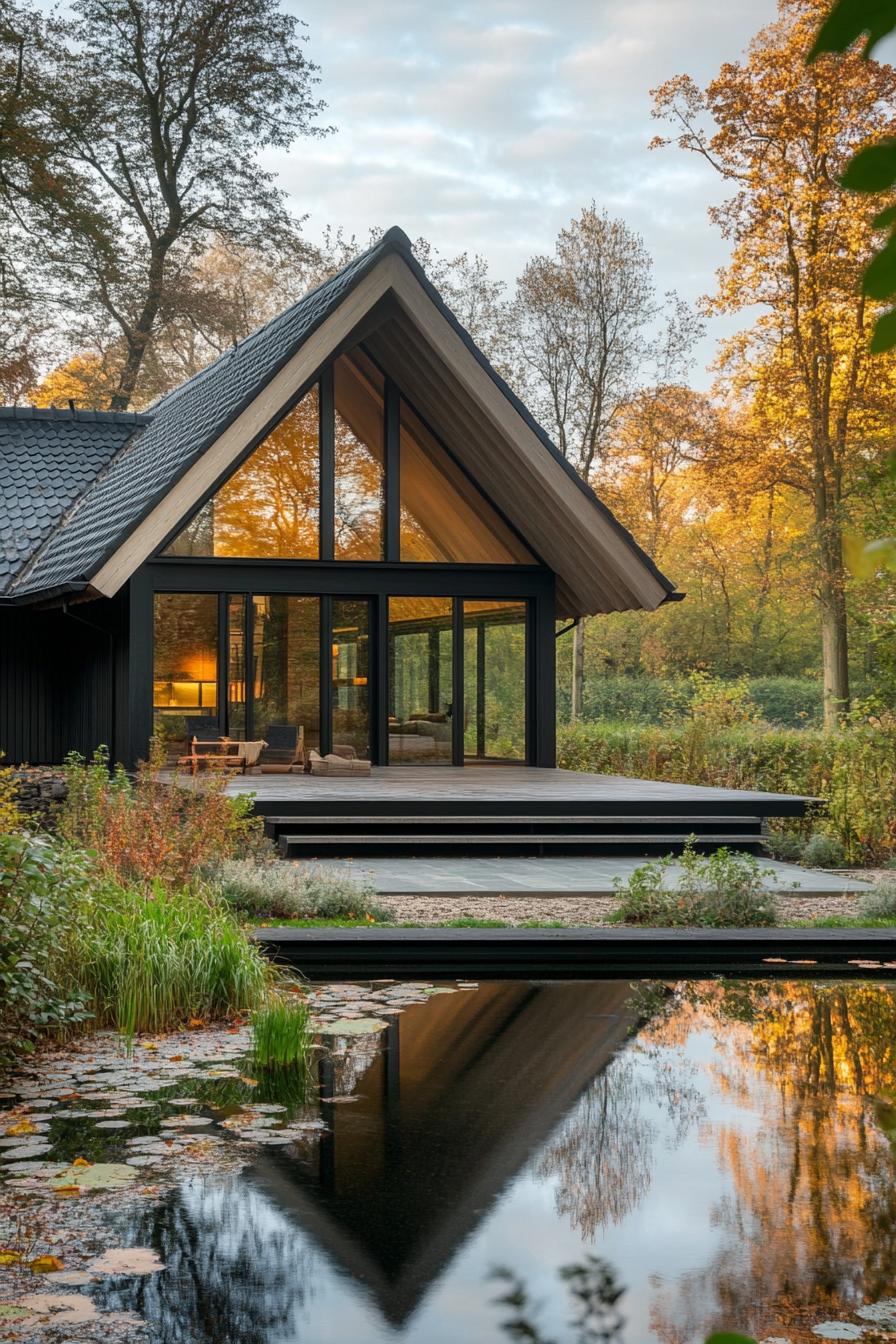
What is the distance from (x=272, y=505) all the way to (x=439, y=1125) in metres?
12.5

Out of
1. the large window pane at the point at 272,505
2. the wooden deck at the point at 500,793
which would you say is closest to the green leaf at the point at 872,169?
the wooden deck at the point at 500,793

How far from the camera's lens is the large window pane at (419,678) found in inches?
695

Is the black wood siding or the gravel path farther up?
the black wood siding

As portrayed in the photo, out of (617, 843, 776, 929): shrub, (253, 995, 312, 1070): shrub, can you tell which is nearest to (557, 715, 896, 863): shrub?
(617, 843, 776, 929): shrub

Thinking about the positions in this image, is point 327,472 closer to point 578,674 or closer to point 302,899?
point 302,899

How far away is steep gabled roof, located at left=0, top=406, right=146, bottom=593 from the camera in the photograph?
18.5 metres

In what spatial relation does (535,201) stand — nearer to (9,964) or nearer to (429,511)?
(429,511)

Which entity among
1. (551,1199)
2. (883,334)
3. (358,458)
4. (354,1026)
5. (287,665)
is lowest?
(551,1199)

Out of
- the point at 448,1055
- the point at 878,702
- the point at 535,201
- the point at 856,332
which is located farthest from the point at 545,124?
the point at 448,1055

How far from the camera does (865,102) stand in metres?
22.6

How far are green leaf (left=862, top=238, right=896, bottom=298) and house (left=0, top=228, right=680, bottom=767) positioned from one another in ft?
48.3

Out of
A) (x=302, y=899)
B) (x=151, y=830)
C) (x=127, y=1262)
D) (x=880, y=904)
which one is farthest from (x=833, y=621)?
(x=127, y=1262)

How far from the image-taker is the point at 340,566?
17.3 meters

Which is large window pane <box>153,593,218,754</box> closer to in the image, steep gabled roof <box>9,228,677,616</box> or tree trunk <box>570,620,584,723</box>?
steep gabled roof <box>9,228,677,616</box>
